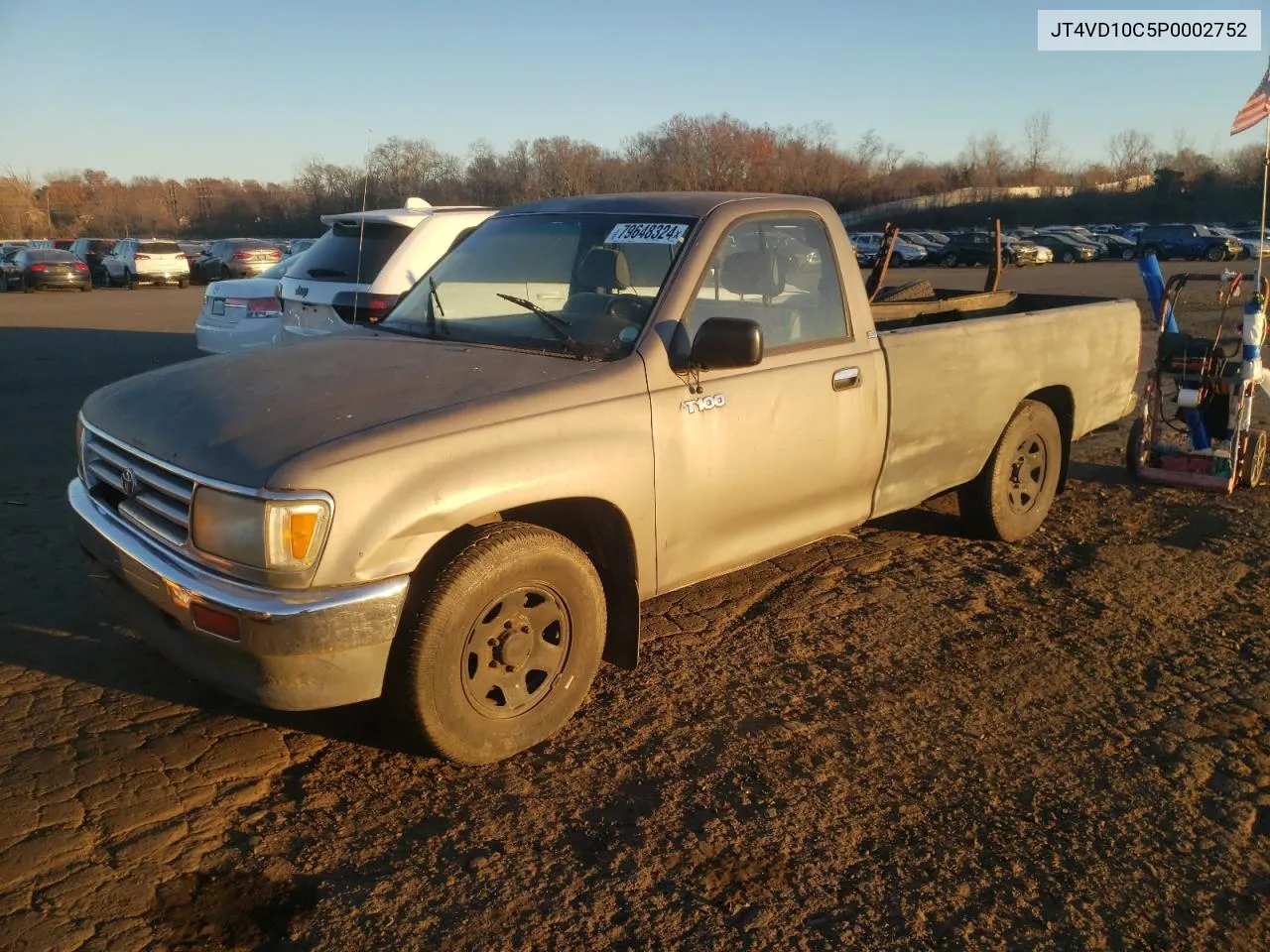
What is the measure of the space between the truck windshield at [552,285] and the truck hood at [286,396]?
170 millimetres

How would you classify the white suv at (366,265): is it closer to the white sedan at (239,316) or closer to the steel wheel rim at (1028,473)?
the white sedan at (239,316)

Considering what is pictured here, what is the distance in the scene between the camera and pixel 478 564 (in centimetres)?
316

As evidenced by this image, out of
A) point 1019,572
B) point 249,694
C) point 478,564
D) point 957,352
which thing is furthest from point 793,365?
point 249,694

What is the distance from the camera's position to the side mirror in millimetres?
3625

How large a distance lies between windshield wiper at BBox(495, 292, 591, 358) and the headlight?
1264 millimetres

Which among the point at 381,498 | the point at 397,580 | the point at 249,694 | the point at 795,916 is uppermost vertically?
the point at 381,498

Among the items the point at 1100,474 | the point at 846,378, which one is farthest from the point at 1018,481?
the point at 1100,474

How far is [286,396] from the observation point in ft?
11.2

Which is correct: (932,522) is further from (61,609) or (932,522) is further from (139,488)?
(61,609)

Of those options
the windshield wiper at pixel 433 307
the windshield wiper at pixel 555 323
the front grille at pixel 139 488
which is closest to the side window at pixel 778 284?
the windshield wiper at pixel 555 323

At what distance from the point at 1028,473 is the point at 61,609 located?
16.7 ft

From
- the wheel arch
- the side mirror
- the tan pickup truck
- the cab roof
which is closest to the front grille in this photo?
the tan pickup truck

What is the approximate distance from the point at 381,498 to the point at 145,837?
1.24 metres

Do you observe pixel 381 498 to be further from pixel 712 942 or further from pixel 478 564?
pixel 712 942
